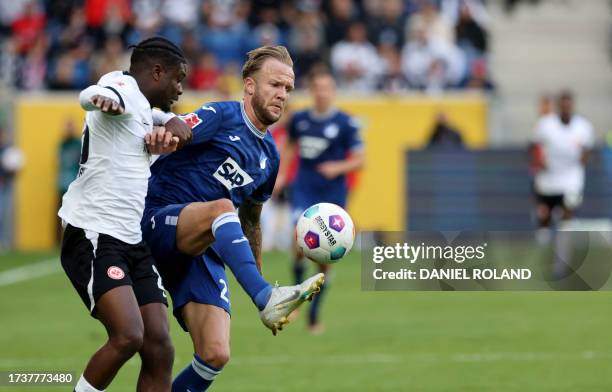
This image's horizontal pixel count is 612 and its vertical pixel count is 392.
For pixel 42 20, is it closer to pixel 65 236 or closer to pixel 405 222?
pixel 405 222

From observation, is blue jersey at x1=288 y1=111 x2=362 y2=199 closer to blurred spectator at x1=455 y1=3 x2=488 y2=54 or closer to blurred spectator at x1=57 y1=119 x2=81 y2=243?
blurred spectator at x1=57 y1=119 x2=81 y2=243

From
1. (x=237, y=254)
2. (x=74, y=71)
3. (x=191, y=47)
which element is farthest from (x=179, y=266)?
(x=74, y=71)

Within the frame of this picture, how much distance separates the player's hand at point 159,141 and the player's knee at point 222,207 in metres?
0.42

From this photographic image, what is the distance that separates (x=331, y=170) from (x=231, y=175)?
5.67m

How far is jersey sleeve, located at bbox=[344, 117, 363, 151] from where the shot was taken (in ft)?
44.7

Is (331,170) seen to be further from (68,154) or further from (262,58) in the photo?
(68,154)

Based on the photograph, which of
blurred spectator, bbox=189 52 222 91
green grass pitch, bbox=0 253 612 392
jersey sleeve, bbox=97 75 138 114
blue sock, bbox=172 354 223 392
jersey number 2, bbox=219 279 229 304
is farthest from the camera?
blurred spectator, bbox=189 52 222 91

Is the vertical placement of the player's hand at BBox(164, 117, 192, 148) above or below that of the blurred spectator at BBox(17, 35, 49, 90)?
below

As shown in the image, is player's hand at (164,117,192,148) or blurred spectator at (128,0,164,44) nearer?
player's hand at (164,117,192,148)

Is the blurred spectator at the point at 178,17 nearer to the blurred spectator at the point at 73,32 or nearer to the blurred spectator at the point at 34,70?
the blurred spectator at the point at 73,32

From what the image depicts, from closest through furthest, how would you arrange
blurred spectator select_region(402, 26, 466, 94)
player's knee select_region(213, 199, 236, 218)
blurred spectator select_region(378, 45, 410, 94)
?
player's knee select_region(213, 199, 236, 218) → blurred spectator select_region(378, 45, 410, 94) → blurred spectator select_region(402, 26, 466, 94)

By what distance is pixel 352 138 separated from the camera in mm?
13664

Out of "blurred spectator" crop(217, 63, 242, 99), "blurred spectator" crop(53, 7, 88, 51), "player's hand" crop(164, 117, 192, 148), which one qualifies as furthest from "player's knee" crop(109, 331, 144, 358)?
"blurred spectator" crop(53, 7, 88, 51)

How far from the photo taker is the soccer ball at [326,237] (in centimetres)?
759
